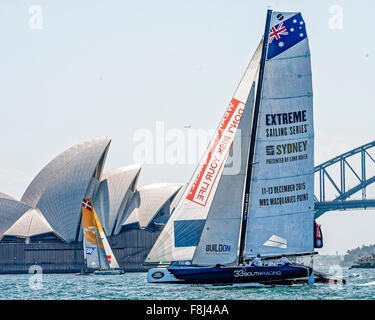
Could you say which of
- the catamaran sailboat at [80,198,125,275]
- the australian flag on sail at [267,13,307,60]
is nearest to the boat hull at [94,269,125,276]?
the catamaran sailboat at [80,198,125,275]

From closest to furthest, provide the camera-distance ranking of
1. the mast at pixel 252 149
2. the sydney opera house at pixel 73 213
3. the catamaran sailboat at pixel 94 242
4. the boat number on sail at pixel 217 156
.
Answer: the mast at pixel 252 149 → the boat number on sail at pixel 217 156 → the catamaran sailboat at pixel 94 242 → the sydney opera house at pixel 73 213

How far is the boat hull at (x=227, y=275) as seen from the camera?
25.8 m

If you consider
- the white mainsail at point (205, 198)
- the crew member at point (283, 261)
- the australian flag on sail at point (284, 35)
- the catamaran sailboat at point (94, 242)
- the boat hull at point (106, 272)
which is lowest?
the boat hull at point (106, 272)

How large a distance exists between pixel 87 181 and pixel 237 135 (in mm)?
46543

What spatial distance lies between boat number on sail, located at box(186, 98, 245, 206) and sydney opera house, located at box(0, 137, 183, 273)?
45.7 m

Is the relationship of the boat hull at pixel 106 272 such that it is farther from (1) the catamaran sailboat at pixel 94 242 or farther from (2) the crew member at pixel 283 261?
(2) the crew member at pixel 283 261

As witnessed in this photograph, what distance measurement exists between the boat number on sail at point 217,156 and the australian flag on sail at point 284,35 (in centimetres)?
236

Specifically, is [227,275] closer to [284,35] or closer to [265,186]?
[265,186]

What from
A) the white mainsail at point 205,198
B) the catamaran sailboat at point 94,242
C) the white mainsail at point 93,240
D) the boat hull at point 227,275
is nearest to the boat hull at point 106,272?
the catamaran sailboat at point 94,242

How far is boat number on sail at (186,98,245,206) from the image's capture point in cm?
2755

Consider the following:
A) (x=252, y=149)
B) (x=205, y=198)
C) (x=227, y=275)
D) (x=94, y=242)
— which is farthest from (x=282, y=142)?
(x=94, y=242)

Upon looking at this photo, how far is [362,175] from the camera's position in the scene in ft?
339
